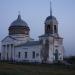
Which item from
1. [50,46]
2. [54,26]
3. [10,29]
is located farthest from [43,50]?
[10,29]

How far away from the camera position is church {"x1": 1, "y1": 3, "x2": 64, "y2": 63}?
47750mm

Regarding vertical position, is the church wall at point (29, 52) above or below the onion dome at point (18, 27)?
below

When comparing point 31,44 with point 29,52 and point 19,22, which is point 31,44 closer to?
point 29,52

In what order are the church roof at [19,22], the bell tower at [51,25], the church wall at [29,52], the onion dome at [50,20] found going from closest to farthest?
the church wall at [29,52] → the bell tower at [51,25] → the onion dome at [50,20] → the church roof at [19,22]

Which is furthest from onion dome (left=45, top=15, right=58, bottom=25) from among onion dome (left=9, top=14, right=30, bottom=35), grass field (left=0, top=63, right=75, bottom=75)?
grass field (left=0, top=63, right=75, bottom=75)

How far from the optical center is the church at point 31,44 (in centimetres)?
4775

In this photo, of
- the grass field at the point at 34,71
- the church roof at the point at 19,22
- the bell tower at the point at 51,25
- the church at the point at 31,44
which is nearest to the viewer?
the grass field at the point at 34,71

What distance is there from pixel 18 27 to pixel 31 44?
561 centimetres

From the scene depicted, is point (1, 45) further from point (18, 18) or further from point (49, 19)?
point (49, 19)

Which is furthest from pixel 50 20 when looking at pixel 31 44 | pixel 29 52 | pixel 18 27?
pixel 18 27

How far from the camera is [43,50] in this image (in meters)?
47.6

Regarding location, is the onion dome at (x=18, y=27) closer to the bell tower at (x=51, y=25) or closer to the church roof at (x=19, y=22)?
the church roof at (x=19, y=22)

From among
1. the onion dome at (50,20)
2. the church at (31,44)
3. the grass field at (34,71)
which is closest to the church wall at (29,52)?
the church at (31,44)

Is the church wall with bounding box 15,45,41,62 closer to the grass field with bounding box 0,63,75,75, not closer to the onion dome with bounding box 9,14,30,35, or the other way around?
the onion dome with bounding box 9,14,30,35
